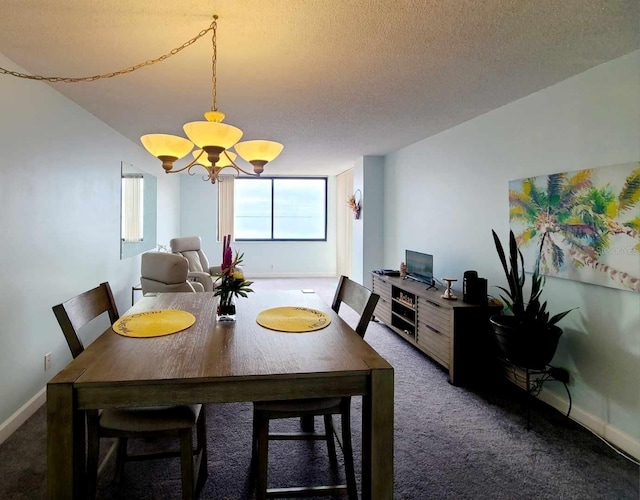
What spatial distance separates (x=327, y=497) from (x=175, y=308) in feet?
4.23

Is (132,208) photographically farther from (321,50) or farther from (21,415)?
(321,50)

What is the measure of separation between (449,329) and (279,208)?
5789 millimetres

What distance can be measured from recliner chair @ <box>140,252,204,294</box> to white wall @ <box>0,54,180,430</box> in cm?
51

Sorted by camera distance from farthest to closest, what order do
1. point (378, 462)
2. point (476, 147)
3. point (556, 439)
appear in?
point (476, 147)
point (556, 439)
point (378, 462)

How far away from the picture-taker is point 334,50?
2027 mm

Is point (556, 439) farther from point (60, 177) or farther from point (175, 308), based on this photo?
point (60, 177)

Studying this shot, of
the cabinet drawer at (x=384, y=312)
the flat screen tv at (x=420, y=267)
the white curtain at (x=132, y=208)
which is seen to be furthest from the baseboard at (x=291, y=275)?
the flat screen tv at (x=420, y=267)

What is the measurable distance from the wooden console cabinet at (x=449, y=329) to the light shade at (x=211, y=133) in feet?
6.92

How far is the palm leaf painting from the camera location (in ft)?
6.63

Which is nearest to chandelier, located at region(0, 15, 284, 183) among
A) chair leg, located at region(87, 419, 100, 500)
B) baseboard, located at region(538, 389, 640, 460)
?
chair leg, located at region(87, 419, 100, 500)

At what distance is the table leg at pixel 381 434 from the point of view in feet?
4.23

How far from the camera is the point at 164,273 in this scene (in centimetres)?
397

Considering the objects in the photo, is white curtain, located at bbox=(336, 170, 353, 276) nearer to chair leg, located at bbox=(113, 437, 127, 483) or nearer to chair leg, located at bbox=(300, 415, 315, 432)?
chair leg, located at bbox=(300, 415, 315, 432)

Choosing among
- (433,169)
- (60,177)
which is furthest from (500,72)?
(60,177)
